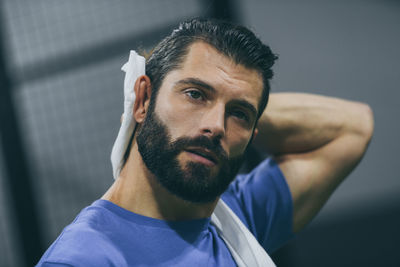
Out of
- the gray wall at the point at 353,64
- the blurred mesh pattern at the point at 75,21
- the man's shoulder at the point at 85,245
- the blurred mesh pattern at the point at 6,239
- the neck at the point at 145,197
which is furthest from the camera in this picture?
the gray wall at the point at 353,64

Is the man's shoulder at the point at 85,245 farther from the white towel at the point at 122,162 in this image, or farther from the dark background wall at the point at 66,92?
the dark background wall at the point at 66,92

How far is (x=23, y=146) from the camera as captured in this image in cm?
119

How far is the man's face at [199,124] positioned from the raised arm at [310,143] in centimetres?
20

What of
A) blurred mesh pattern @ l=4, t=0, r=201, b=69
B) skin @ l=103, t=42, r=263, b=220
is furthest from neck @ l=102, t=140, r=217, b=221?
blurred mesh pattern @ l=4, t=0, r=201, b=69

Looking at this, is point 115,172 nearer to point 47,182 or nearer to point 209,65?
point 209,65

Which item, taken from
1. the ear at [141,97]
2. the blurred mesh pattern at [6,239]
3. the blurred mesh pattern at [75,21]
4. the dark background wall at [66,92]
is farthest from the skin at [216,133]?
the blurred mesh pattern at [6,239]

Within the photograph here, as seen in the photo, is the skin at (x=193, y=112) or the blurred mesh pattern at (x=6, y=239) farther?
the blurred mesh pattern at (x=6, y=239)

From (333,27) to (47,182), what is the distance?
1.49 meters

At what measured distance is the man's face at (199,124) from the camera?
52 cm

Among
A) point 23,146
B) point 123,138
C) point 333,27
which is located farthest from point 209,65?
point 333,27

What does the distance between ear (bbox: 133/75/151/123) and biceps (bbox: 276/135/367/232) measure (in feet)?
1.01

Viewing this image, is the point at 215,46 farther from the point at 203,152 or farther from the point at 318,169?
the point at 318,169

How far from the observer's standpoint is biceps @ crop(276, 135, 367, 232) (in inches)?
28.6

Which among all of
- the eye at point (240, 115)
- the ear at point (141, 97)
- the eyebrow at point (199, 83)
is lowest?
the eye at point (240, 115)
